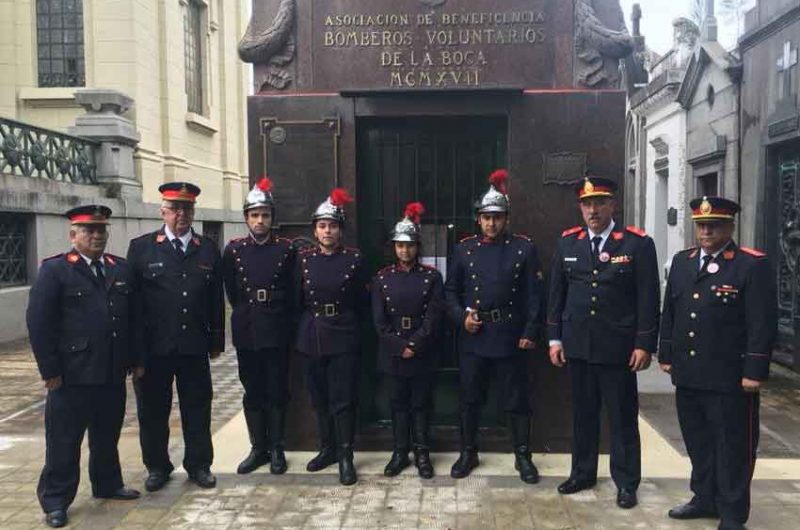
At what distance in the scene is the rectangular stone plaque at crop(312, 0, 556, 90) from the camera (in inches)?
233

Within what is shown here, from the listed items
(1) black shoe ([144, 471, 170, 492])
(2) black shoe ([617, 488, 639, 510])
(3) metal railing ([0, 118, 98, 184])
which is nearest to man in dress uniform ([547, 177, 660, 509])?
(2) black shoe ([617, 488, 639, 510])

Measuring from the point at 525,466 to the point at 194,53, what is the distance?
19.2 meters

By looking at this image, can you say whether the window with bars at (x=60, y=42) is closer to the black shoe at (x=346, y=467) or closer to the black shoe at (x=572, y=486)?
the black shoe at (x=346, y=467)

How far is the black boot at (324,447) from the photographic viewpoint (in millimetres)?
5703

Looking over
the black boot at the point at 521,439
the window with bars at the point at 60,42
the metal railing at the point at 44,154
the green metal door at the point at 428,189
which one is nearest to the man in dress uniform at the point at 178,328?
the green metal door at the point at 428,189

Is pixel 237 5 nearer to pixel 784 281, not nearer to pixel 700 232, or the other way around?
pixel 784 281

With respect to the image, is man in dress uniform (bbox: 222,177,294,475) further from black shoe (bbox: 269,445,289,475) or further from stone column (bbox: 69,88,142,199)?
stone column (bbox: 69,88,142,199)

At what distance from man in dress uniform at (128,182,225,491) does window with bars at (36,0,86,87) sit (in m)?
13.2

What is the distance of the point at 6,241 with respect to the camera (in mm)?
11859

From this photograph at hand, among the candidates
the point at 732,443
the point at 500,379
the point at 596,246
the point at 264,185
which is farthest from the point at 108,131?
the point at 732,443

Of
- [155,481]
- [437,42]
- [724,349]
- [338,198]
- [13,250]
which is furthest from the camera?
[13,250]

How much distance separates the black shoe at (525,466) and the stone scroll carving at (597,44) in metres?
2.83

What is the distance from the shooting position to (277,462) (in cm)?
566

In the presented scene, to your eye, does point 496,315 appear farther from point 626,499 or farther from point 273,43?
point 273,43
